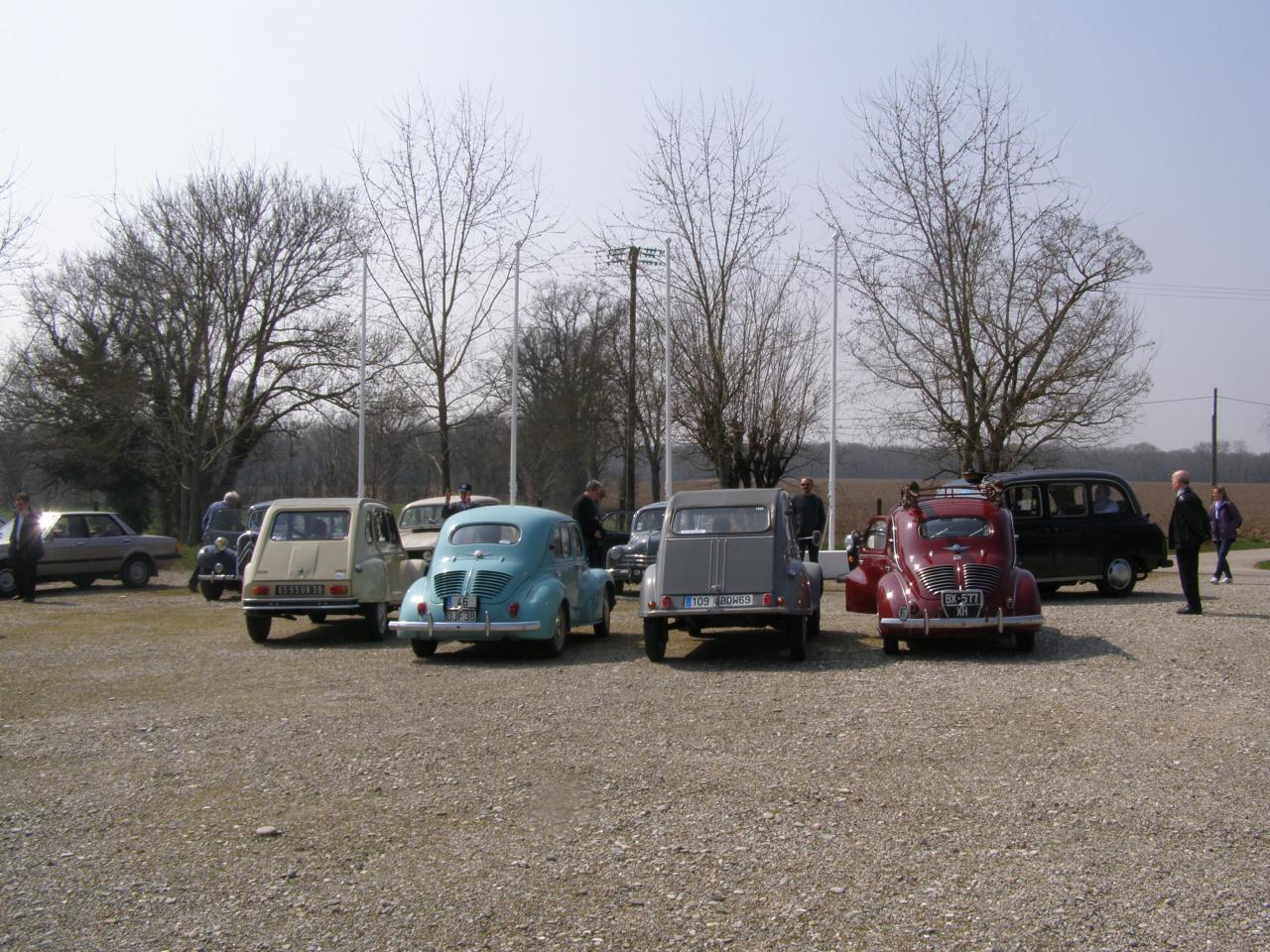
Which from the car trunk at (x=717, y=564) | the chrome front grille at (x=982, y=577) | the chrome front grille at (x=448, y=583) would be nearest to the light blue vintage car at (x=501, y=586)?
the chrome front grille at (x=448, y=583)

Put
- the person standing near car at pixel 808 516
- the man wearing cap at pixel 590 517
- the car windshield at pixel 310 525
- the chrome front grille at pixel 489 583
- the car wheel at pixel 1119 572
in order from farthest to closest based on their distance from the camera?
the person standing near car at pixel 808 516 → the car wheel at pixel 1119 572 → the man wearing cap at pixel 590 517 → the car windshield at pixel 310 525 → the chrome front grille at pixel 489 583

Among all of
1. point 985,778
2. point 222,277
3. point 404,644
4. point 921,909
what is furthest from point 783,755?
point 222,277

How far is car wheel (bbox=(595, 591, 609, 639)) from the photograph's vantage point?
15016 mm

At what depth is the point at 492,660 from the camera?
13.2 m

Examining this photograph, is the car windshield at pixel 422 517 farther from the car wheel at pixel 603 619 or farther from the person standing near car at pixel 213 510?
the car wheel at pixel 603 619

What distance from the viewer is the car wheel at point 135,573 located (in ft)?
80.0

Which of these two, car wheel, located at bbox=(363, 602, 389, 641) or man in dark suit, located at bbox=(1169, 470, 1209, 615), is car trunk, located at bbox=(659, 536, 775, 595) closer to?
car wheel, located at bbox=(363, 602, 389, 641)

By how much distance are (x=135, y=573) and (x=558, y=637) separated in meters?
14.5

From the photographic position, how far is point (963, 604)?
1254 centimetres

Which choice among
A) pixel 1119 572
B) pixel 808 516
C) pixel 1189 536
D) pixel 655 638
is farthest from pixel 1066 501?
pixel 655 638

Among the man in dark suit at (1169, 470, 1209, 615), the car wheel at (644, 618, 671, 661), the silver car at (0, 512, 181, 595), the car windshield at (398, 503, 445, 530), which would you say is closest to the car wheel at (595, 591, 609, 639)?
the car wheel at (644, 618, 671, 661)

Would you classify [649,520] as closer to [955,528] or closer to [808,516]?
[808,516]

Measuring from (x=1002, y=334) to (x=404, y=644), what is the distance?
798 inches

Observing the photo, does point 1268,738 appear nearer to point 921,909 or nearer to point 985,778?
point 985,778
